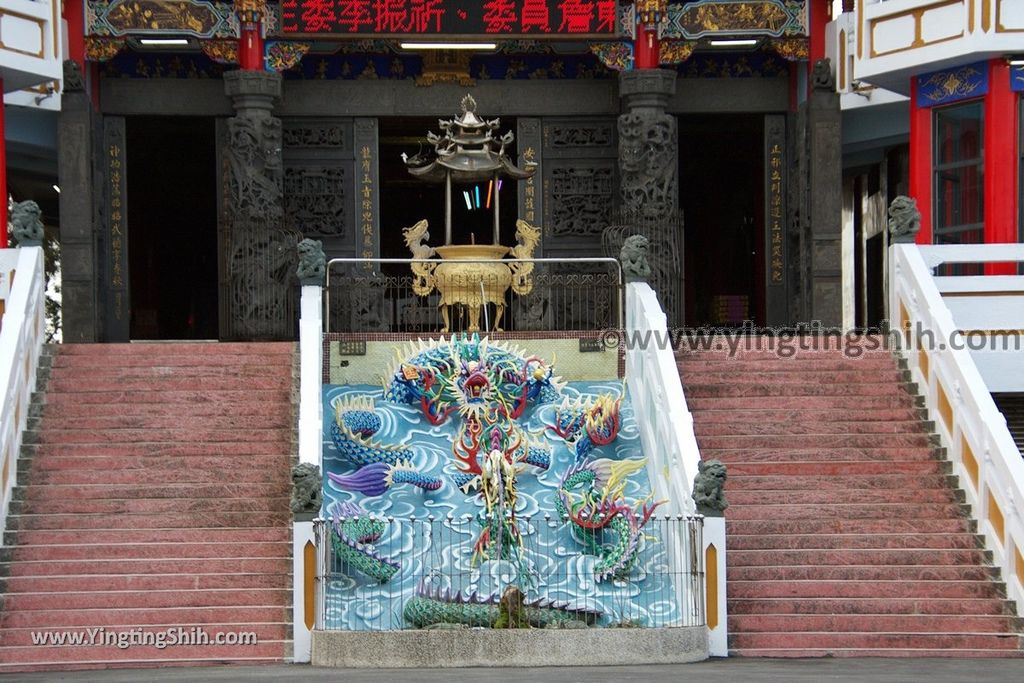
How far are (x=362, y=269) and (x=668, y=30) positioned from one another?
182 inches

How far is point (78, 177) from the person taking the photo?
22766mm

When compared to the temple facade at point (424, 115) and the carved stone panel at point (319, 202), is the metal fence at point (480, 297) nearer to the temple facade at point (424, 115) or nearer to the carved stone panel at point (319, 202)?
the carved stone panel at point (319, 202)

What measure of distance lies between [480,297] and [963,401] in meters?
5.19

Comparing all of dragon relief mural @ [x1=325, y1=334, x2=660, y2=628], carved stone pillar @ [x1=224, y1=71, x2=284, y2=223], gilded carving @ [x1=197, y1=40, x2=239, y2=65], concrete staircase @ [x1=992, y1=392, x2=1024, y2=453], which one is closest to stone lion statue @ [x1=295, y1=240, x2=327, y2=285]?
dragon relief mural @ [x1=325, y1=334, x2=660, y2=628]

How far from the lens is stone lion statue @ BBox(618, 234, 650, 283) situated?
18594 mm

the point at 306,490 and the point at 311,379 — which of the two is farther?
the point at 311,379

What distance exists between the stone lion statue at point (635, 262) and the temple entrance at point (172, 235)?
10543 mm

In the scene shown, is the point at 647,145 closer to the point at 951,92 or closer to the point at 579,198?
the point at 579,198

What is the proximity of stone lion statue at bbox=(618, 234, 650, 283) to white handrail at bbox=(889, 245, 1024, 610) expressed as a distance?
243cm

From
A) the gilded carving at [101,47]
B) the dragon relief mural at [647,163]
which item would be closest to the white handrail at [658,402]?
the dragon relief mural at [647,163]

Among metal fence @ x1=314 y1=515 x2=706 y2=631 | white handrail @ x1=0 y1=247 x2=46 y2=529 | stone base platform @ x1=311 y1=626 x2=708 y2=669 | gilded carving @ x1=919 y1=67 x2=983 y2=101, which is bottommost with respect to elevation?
stone base platform @ x1=311 y1=626 x2=708 y2=669

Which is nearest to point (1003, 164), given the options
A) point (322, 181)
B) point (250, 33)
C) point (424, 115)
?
point (424, 115)

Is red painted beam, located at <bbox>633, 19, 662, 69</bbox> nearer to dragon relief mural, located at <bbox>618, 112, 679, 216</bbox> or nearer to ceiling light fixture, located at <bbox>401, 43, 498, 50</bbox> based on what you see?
dragon relief mural, located at <bbox>618, 112, 679, 216</bbox>

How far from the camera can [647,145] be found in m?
22.9
